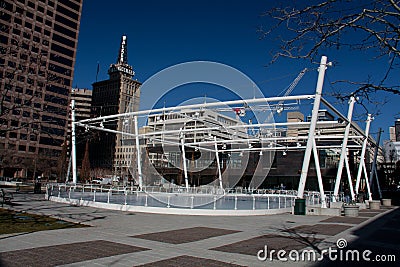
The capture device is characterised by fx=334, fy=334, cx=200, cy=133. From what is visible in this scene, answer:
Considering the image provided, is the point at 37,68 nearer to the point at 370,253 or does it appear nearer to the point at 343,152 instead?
the point at 370,253

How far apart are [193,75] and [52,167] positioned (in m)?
57.8

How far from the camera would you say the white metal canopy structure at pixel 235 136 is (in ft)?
76.5

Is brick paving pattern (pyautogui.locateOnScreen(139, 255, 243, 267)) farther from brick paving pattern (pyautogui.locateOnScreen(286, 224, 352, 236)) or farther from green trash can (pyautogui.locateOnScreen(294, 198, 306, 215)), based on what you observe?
green trash can (pyautogui.locateOnScreen(294, 198, 306, 215))

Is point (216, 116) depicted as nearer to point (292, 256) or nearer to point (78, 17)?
point (292, 256)

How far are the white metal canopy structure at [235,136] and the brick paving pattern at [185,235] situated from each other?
233 inches

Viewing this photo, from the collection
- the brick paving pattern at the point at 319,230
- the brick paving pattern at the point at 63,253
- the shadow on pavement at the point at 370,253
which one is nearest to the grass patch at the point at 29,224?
the brick paving pattern at the point at 63,253

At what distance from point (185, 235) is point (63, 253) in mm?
4506

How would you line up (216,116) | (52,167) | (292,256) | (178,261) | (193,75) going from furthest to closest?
(52,167) → (216,116) → (193,75) → (292,256) → (178,261)

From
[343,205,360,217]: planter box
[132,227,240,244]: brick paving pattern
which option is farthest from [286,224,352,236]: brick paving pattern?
[343,205,360,217]: planter box

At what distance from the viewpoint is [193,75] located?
85.5 ft

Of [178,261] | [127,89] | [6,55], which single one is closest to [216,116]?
[6,55]

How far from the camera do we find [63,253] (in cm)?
742

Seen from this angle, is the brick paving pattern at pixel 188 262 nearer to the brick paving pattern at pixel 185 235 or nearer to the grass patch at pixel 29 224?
the brick paving pattern at pixel 185 235

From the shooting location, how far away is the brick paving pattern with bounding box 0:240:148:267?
652cm
